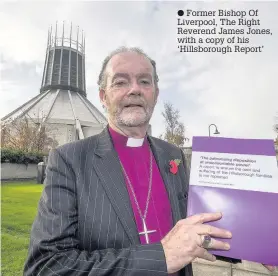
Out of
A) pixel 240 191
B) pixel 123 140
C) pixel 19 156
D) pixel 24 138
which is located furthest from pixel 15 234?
pixel 24 138

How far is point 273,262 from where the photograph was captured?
133 centimetres

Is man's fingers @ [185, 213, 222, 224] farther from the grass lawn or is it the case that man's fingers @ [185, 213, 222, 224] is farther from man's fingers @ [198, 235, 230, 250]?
the grass lawn

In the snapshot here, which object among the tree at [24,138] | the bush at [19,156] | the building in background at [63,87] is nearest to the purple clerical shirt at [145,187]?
the bush at [19,156]

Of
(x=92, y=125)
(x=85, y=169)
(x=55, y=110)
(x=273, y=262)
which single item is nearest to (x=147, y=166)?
(x=85, y=169)

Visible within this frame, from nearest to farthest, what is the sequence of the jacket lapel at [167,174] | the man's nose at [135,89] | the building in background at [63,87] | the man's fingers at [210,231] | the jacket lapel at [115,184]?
the man's fingers at [210,231]
the jacket lapel at [115,184]
the jacket lapel at [167,174]
the man's nose at [135,89]
the building in background at [63,87]

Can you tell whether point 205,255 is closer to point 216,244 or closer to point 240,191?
point 216,244

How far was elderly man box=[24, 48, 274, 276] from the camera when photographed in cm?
137

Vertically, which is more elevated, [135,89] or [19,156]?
[19,156]

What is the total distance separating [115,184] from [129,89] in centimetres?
73

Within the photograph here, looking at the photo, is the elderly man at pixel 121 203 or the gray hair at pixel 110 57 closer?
the elderly man at pixel 121 203

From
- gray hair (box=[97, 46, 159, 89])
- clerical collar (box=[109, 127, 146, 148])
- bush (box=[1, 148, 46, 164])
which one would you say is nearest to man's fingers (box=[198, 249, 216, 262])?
clerical collar (box=[109, 127, 146, 148])

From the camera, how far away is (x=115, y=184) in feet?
5.76

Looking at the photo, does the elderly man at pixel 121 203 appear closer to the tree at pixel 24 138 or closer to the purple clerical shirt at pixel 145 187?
the purple clerical shirt at pixel 145 187

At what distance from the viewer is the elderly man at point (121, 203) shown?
1.37 meters
